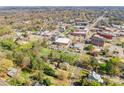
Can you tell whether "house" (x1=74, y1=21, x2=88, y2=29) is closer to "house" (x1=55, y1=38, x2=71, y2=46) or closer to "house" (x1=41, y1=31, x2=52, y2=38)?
"house" (x1=55, y1=38, x2=71, y2=46)

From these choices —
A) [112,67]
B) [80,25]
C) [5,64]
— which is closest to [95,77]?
[112,67]

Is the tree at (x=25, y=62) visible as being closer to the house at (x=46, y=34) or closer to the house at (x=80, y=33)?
the house at (x=46, y=34)

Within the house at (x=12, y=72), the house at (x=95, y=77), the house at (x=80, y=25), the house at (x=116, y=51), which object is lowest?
the house at (x=95, y=77)

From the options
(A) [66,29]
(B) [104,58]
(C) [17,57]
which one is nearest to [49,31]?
(A) [66,29]

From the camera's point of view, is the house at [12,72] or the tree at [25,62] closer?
the house at [12,72]

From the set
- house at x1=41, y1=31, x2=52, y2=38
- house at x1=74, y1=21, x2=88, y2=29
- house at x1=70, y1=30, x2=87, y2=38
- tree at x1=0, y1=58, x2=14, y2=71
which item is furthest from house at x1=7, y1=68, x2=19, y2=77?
house at x1=74, y1=21, x2=88, y2=29

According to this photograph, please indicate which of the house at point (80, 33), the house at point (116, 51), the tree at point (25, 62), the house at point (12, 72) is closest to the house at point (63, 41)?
the house at point (80, 33)

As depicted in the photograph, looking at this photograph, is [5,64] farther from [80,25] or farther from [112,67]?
→ [112,67]
